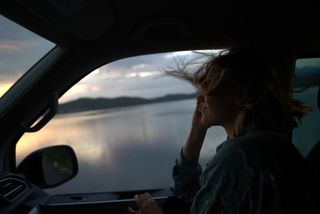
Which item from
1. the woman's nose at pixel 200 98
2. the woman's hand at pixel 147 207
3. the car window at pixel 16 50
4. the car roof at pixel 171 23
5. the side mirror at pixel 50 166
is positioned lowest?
the woman's hand at pixel 147 207

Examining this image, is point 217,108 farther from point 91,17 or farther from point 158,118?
point 158,118

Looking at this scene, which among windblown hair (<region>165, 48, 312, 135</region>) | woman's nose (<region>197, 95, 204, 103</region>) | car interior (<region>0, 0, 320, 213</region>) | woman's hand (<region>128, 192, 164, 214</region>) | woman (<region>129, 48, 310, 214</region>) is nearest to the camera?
woman (<region>129, 48, 310, 214</region>)

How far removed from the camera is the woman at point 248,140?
1.29 meters

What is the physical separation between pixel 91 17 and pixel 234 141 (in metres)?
1.16

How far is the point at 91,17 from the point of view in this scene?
2.11 m

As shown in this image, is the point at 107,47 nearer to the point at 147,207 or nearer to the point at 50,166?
the point at 50,166

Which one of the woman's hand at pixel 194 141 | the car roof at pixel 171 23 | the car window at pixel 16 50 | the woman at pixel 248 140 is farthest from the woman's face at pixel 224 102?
the car window at pixel 16 50

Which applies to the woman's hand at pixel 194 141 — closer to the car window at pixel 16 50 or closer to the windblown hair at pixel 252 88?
the windblown hair at pixel 252 88

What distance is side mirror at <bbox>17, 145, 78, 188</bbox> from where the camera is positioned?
2209 millimetres

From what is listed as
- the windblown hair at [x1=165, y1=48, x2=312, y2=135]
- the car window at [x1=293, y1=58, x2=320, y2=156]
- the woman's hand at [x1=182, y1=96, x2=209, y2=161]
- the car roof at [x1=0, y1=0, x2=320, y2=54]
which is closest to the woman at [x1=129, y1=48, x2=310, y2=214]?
the windblown hair at [x1=165, y1=48, x2=312, y2=135]

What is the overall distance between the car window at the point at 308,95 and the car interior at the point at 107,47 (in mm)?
12

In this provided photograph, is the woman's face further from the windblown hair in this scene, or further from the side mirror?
the side mirror

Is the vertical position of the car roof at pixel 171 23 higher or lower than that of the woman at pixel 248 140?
higher

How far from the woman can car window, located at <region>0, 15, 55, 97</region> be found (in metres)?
0.91
